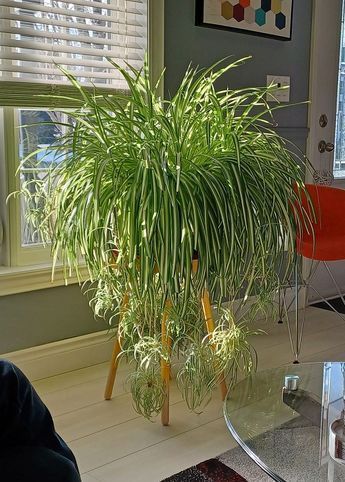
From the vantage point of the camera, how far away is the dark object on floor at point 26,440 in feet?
3.47

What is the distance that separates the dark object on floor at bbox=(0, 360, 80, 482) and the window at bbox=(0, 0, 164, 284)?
1492 millimetres

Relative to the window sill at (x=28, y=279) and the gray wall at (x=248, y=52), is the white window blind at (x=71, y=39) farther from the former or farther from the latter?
the window sill at (x=28, y=279)

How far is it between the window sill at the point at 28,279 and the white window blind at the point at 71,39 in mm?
753

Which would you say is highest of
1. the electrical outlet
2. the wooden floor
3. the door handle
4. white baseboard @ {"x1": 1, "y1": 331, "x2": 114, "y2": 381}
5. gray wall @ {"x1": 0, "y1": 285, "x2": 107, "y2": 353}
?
the electrical outlet

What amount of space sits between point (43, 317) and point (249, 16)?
6.03 feet

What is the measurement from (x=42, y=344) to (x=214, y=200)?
1.15 meters

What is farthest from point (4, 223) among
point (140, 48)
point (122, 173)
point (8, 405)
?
point (8, 405)

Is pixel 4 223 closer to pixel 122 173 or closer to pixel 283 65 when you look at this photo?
pixel 122 173

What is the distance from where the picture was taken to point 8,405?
1110 mm

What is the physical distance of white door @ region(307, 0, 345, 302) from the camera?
12.5ft

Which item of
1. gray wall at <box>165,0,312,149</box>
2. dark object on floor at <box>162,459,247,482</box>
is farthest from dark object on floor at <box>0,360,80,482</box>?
gray wall at <box>165,0,312,149</box>

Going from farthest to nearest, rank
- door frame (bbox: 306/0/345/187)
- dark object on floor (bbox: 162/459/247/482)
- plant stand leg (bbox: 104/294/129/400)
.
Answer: door frame (bbox: 306/0/345/187), plant stand leg (bbox: 104/294/129/400), dark object on floor (bbox: 162/459/247/482)

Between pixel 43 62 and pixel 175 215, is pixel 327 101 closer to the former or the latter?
pixel 43 62

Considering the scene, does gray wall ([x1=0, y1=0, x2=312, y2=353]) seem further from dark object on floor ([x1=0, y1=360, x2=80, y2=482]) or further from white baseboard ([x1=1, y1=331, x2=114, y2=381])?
dark object on floor ([x1=0, y1=360, x2=80, y2=482])
